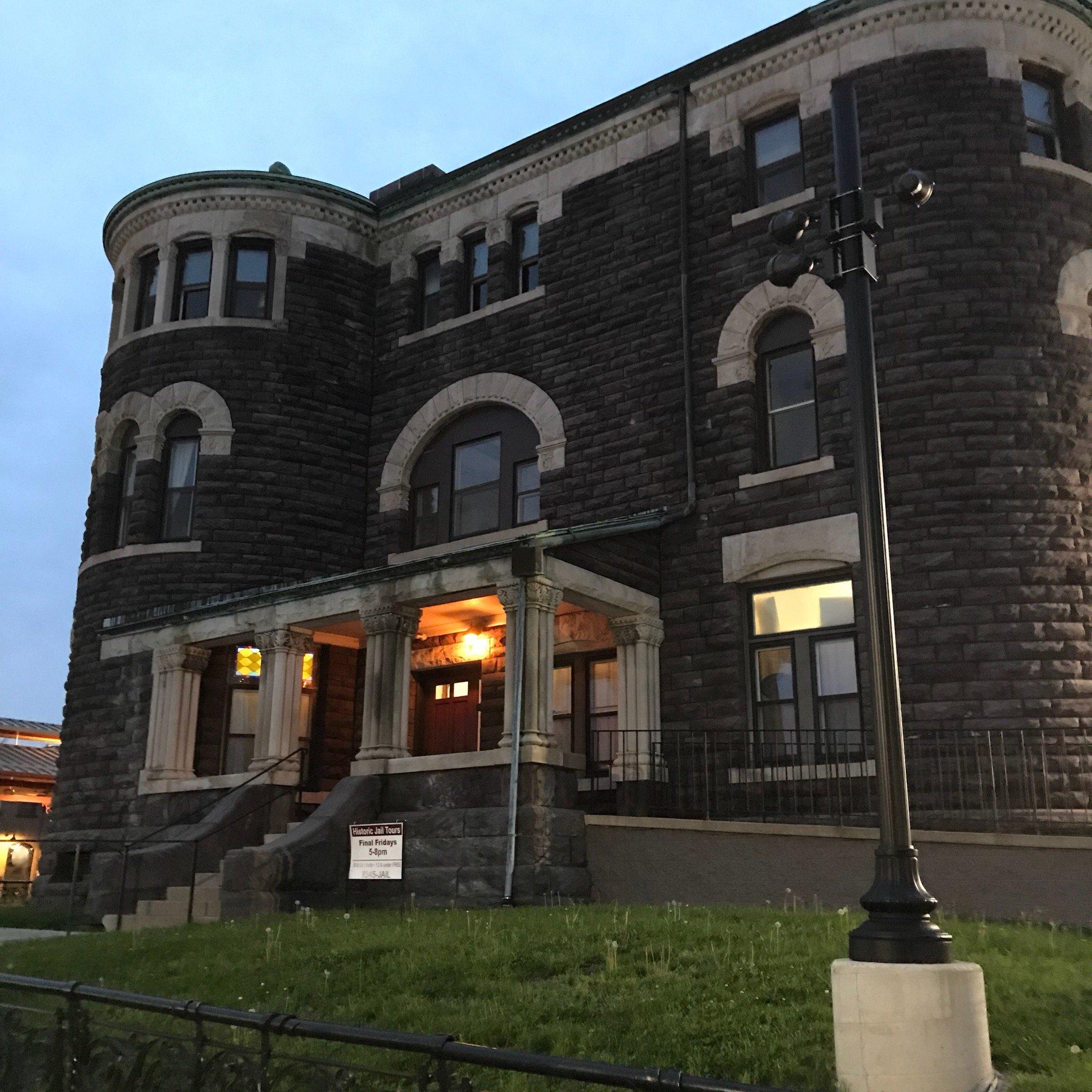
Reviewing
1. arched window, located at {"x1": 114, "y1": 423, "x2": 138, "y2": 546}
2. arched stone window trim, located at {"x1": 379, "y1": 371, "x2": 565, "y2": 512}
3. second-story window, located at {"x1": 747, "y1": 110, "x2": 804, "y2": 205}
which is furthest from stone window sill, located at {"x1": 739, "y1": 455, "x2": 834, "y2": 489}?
arched window, located at {"x1": 114, "y1": 423, "x2": 138, "y2": 546}

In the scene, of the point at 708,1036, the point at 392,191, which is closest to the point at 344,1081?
the point at 708,1036

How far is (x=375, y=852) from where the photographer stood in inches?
552

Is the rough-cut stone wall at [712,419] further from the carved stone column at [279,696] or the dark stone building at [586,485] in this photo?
the carved stone column at [279,696]

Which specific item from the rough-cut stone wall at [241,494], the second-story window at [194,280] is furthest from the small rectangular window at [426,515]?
the second-story window at [194,280]

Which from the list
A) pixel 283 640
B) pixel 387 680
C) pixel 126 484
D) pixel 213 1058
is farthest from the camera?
→ pixel 126 484

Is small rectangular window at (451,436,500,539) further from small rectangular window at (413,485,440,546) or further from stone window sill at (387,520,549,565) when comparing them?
small rectangular window at (413,485,440,546)

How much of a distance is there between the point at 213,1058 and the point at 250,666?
15.3 metres

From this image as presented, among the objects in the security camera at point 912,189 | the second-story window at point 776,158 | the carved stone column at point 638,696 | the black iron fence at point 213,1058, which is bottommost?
the black iron fence at point 213,1058

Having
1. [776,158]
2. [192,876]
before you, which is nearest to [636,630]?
[192,876]

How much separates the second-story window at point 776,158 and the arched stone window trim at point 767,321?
A: 1.67 meters

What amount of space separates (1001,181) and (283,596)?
38.4 ft

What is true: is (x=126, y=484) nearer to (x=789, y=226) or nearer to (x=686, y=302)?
(x=686, y=302)

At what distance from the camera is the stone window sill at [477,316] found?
2077 centimetres

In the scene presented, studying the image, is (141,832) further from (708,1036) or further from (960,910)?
(708,1036)
